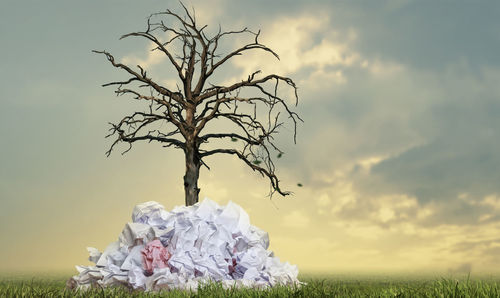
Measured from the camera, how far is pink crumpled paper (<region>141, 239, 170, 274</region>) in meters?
8.25

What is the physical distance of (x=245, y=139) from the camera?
12352mm

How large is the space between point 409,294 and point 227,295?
7.24 feet

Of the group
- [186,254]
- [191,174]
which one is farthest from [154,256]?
[191,174]

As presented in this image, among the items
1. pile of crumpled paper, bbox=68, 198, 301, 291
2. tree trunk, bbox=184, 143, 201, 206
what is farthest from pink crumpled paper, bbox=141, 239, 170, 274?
tree trunk, bbox=184, 143, 201, 206

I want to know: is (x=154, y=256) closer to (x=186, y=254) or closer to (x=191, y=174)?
(x=186, y=254)

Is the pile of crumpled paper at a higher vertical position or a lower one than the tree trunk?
lower

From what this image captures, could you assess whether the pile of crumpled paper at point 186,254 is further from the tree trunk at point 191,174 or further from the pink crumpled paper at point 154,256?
the tree trunk at point 191,174

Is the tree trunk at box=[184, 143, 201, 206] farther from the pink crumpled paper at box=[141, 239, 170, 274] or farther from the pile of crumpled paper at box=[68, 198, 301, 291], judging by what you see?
the pink crumpled paper at box=[141, 239, 170, 274]

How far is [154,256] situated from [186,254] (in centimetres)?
55

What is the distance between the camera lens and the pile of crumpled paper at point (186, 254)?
8.17 metres

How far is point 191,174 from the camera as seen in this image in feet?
38.1

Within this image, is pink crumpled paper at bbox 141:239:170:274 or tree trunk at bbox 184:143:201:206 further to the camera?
tree trunk at bbox 184:143:201:206

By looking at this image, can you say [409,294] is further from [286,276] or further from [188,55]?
[188,55]

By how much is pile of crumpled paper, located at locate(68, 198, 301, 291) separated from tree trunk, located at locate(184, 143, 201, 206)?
6.50 feet
